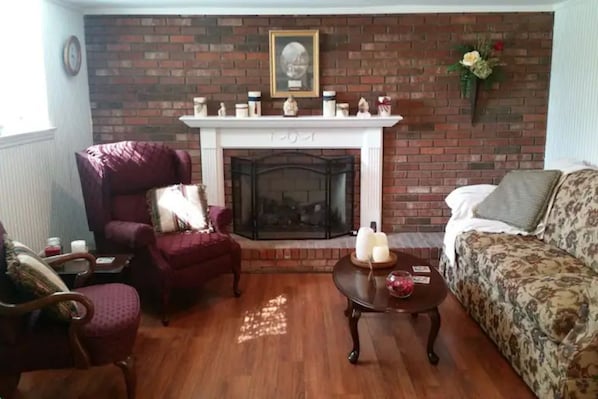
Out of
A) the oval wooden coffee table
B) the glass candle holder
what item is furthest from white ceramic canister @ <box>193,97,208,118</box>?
the glass candle holder

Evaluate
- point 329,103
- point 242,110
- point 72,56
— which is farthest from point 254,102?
point 72,56

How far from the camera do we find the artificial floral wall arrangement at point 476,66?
3988 millimetres

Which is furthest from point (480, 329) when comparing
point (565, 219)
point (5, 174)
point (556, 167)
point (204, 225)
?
point (5, 174)

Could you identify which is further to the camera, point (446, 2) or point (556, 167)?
point (446, 2)

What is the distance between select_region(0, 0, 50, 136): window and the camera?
3.47m

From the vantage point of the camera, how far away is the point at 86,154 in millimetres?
3482

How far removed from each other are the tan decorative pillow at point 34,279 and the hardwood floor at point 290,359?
544mm

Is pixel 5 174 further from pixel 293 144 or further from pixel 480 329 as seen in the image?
A: pixel 480 329

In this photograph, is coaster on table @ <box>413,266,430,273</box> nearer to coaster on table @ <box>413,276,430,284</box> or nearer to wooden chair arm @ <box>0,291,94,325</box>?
coaster on table @ <box>413,276,430,284</box>

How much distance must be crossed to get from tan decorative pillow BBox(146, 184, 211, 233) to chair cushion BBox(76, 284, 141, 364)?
1152mm

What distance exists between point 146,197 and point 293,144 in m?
1.28

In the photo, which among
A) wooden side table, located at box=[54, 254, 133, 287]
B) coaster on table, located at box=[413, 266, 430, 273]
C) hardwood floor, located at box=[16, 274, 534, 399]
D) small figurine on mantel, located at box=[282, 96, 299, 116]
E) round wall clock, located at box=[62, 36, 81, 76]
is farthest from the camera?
small figurine on mantel, located at box=[282, 96, 299, 116]

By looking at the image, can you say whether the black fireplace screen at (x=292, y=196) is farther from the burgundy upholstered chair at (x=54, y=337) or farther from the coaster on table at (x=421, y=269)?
the burgundy upholstered chair at (x=54, y=337)

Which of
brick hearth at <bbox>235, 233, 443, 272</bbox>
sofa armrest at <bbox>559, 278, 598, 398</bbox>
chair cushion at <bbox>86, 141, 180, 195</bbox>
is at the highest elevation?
chair cushion at <bbox>86, 141, 180, 195</bbox>
